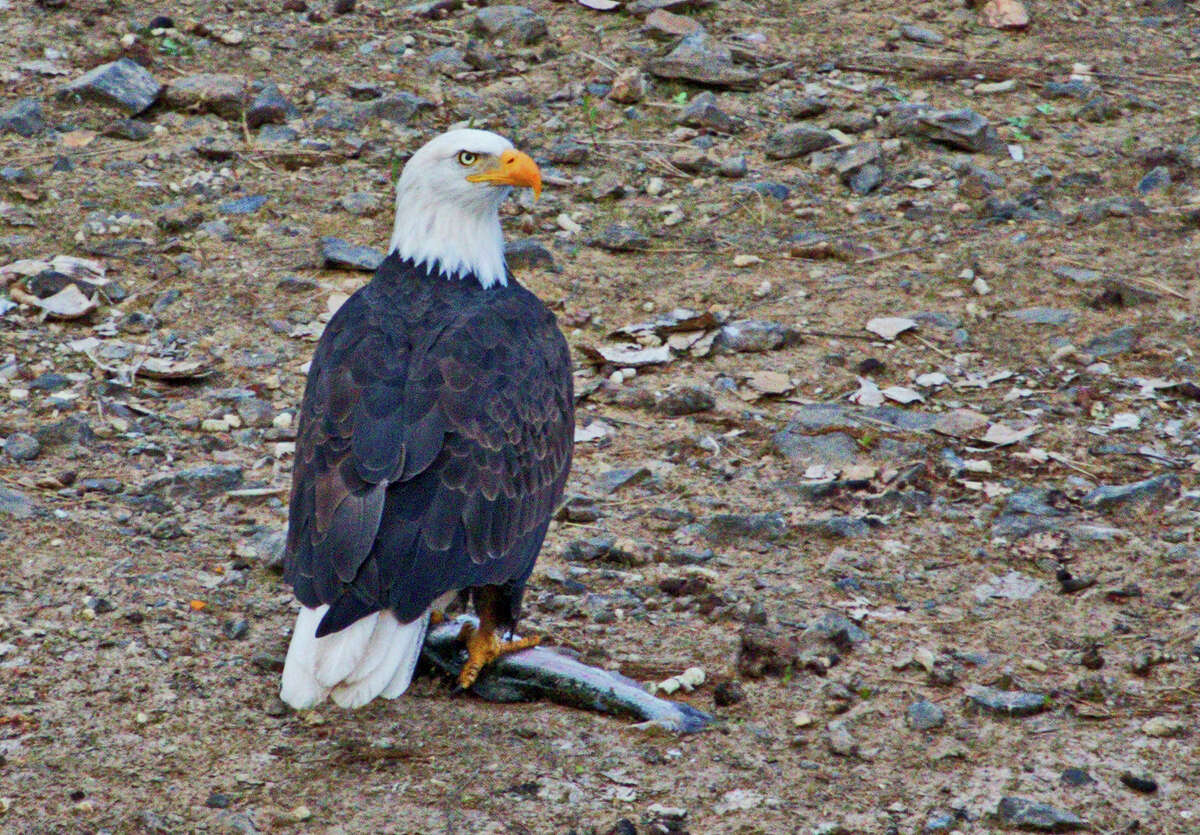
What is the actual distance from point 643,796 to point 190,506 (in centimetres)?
240

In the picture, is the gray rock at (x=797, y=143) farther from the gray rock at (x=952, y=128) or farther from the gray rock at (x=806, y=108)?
the gray rock at (x=952, y=128)

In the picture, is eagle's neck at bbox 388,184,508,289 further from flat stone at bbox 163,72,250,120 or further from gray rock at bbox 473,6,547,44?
gray rock at bbox 473,6,547,44

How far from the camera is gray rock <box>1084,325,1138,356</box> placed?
23.5ft

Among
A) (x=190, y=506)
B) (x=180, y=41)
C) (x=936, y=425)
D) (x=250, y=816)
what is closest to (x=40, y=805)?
(x=250, y=816)

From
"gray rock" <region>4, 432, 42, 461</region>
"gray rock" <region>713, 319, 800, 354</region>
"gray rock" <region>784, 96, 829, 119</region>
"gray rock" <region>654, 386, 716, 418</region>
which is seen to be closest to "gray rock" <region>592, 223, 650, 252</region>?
"gray rock" <region>713, 319, 800, 354</region>

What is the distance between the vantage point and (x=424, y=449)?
16.0 ft

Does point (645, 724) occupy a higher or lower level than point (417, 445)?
lower

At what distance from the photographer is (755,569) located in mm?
5758

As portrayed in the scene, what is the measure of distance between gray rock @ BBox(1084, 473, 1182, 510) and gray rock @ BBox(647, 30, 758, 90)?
13.5ft

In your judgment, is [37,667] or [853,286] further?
[853,286]

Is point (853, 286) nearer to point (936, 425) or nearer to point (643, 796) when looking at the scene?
point (936, 425)

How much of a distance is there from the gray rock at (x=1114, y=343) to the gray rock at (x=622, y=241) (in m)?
2.22

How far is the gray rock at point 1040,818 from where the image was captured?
438 centimetres

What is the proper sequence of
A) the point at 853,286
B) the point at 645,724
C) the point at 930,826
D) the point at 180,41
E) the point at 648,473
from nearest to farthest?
1. the point at 930,826
2. the point at 645,724
3. the point at 648,473
4. the point at 853,286
5. the point at 180,41
